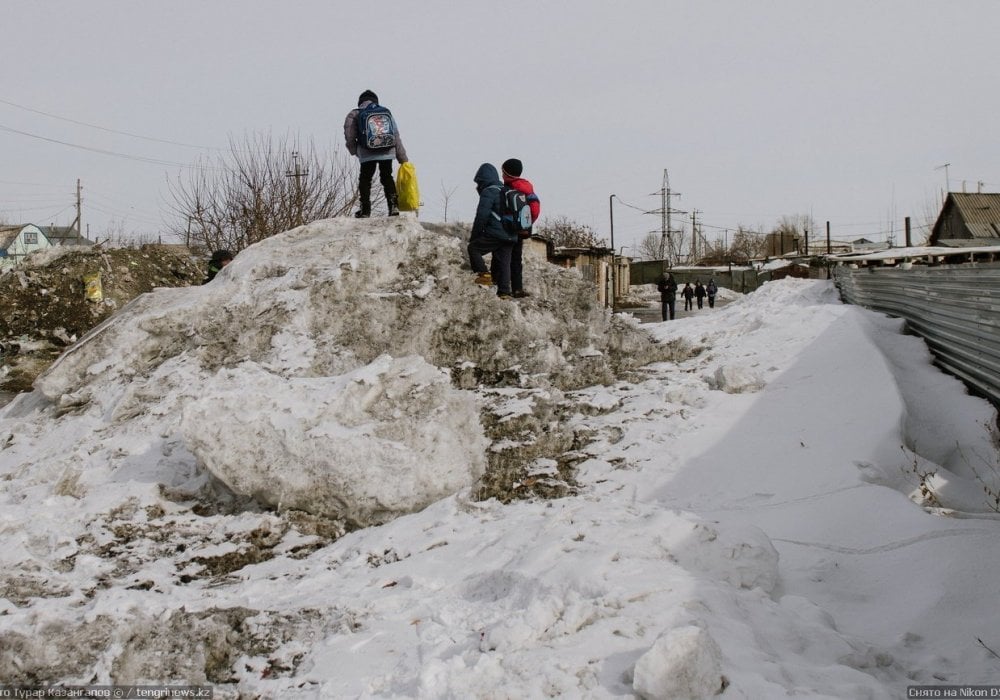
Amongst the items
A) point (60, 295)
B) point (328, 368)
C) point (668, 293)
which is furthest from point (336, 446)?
point (668, 293)

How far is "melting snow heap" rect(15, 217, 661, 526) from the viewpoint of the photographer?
184 inches

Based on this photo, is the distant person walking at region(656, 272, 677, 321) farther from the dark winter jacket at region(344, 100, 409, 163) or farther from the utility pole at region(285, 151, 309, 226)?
the dark winter jacket at region(344, 100, 409, 163)

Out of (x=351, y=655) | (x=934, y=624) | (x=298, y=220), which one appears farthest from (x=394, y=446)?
(x=298, y=220)

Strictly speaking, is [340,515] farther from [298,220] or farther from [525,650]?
[298,220]

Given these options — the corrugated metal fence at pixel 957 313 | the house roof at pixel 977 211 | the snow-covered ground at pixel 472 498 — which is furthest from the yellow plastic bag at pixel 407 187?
the house roof at pixel 977 211

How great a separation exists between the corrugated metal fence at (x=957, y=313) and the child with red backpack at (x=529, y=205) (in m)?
4.10

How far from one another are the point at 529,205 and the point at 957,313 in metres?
4.28

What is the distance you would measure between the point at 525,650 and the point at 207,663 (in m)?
1.40

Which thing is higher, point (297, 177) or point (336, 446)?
point (297, 177)

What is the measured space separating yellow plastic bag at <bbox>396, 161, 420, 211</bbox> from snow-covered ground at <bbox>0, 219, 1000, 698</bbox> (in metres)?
0.65

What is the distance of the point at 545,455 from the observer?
570 centimetres

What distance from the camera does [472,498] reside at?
4883 mm

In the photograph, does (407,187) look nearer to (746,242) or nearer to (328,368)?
(328,368)

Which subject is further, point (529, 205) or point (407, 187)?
point (407, 187)
